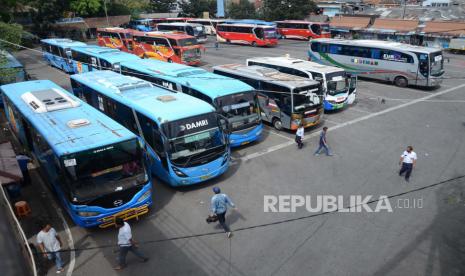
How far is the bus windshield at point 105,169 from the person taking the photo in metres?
9.02

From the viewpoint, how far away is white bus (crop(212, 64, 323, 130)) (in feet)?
52.8

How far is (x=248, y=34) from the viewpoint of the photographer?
45.0 m

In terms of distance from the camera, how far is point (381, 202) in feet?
36.2

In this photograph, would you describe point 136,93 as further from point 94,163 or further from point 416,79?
point 416,79

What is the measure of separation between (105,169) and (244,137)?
6.78 metres

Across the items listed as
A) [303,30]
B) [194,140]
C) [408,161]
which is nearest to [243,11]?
[303,30]

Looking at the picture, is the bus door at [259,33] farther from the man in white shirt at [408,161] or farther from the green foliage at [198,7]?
the green foliage at [198,7]

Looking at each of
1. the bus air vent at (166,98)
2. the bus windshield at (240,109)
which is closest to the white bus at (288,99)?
the bus windshield at (240,109)

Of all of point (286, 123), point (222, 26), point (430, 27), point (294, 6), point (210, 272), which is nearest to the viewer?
point (210, 272)

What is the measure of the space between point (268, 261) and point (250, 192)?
346cm

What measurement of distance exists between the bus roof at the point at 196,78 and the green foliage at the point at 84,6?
138 ft

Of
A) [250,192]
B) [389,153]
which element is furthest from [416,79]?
[250,192]

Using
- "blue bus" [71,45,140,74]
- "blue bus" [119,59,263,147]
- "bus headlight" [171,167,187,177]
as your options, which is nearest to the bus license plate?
"bus headlight" [171,167,187,177]

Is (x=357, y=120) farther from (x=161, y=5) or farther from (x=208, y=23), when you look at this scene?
(x=161, y=5)
